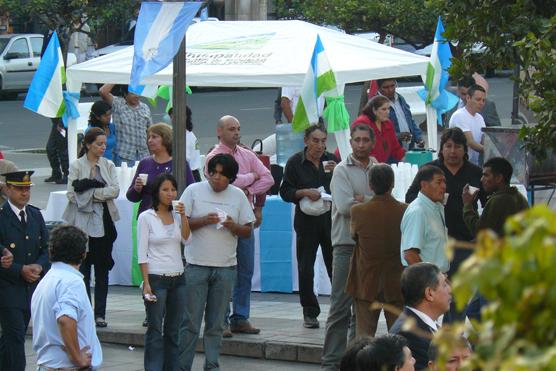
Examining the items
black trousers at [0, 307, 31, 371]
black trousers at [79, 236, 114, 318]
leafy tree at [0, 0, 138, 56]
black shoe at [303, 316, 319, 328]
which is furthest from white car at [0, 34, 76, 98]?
black trousers at [0, 307, 31, 371]

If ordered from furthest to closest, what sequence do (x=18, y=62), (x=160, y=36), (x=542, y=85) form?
(x=18, y=62)
(x=160, y=36)
(x=542, y=85)

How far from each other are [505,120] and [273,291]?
52.9 feet

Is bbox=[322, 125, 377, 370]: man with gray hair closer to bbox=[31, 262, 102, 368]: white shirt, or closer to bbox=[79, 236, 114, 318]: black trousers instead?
bbox=[79, 236, 114, 318]: black trousers

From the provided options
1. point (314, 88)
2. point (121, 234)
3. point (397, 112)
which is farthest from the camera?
point (397, 112)

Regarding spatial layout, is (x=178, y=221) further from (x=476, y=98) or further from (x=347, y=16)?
(x=347, y=16)

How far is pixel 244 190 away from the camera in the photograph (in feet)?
33.8

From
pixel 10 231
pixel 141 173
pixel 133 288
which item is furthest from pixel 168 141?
pixel 133 288

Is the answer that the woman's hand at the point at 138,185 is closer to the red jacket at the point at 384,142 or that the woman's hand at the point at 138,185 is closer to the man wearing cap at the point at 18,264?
the man wearing cap at the point at 18,264

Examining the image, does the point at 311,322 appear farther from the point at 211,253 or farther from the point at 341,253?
the point at 211,253

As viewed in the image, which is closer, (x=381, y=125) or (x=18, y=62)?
(x=381, y=125)

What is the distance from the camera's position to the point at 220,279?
8.71 metres

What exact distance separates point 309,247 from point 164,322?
195cm

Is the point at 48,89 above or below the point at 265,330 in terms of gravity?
above

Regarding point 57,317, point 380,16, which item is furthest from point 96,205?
point 380,16
